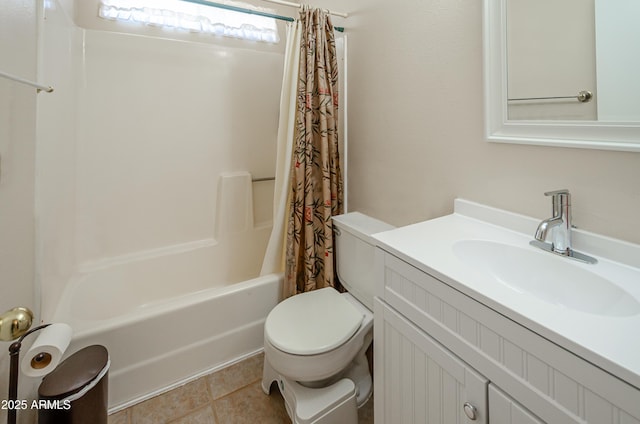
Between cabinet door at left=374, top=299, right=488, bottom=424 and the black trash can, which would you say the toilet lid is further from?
the black trash can

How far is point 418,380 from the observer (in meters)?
0.84

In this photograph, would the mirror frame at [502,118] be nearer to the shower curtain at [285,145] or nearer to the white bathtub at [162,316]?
the shower curtain at [285,145]

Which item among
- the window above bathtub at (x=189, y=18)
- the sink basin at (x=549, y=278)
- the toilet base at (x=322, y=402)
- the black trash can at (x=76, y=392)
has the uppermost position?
the window above bathtub at (x=189, y=18)

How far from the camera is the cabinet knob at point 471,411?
2.21 ft

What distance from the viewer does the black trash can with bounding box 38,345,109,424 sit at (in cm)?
93

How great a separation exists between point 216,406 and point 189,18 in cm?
224

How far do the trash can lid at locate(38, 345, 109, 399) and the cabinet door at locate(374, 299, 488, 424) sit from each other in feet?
3.20

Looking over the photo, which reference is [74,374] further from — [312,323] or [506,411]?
[506,411]

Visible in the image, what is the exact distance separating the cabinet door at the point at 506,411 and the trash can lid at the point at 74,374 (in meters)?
1.20

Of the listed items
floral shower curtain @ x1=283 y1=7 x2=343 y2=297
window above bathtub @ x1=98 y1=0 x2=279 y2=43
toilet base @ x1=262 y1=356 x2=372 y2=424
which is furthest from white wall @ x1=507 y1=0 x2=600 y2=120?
window above bathtub @ x1=98 y1=0 x2=279 y2=43

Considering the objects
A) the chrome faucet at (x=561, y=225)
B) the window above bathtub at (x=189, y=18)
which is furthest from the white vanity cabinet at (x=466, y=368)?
the window above bathtub at (x=189, y=18)

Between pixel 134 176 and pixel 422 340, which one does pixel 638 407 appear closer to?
pixel 422 340

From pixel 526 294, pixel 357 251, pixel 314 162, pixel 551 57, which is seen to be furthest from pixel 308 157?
pixel 526 294

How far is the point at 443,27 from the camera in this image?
114 centimetres
